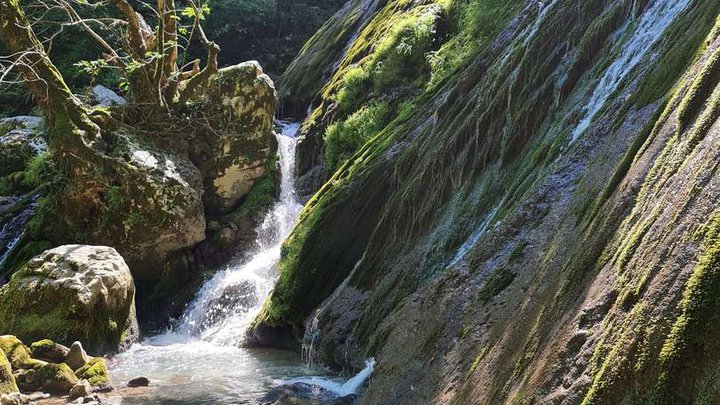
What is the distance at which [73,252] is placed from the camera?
12320 mm

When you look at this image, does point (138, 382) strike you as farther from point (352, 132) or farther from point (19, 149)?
point (19, 149)

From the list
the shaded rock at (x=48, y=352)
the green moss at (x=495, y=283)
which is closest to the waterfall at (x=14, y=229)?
the shaded rock at (x=48, y=352)

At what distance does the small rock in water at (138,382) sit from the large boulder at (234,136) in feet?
26.1

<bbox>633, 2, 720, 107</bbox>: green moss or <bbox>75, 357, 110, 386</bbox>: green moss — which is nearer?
<bbox>633, 2, 720, 107</bbox>: green moss

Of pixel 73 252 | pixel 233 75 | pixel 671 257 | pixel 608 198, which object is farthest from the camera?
pixel 233 75

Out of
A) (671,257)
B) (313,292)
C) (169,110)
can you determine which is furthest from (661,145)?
(169,110)

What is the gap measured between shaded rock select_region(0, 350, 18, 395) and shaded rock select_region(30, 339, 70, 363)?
1.76 metres

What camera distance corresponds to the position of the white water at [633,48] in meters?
7.21

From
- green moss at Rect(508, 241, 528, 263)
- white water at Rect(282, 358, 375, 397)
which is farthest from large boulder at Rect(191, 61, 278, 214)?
green moss at Rect(508, 241, 528, 263)

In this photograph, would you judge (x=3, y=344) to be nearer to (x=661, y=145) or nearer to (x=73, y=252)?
(x=73, y=252)

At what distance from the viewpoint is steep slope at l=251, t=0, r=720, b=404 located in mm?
3410

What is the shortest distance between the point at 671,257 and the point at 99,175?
538 inches

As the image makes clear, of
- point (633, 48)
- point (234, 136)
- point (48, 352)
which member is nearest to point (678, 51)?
point (633, 48)

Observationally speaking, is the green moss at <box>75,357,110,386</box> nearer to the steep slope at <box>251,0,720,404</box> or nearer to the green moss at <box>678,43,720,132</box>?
the steep slope at <box>251,0,720,404</box>
